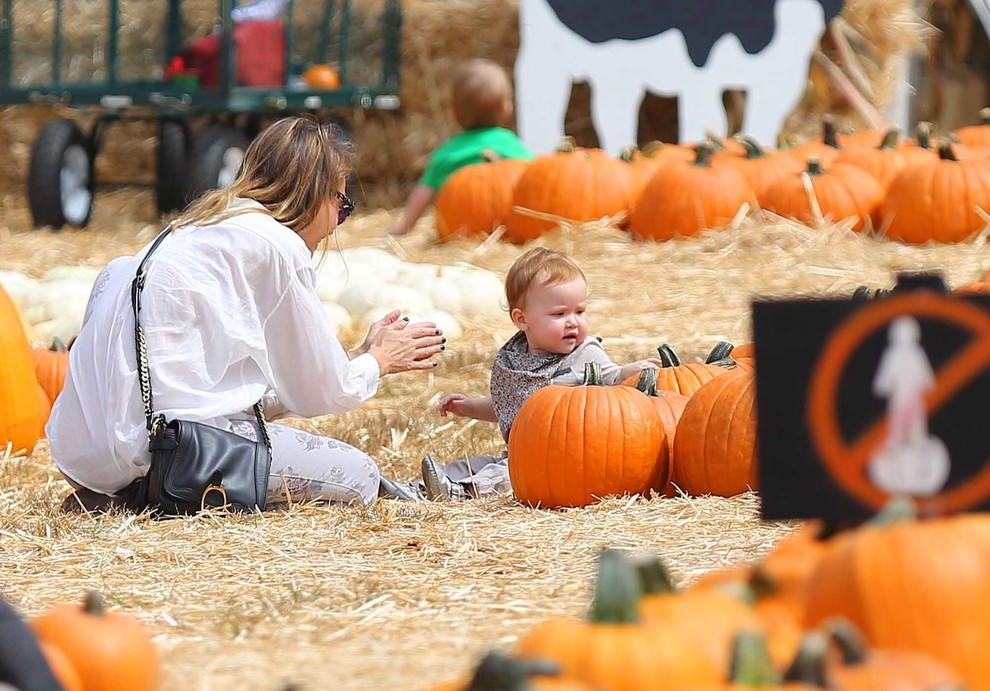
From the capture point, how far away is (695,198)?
25.3 ft

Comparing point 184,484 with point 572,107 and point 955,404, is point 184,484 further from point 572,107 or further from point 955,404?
point 572,107

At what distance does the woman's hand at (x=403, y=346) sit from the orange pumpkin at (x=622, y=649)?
2.22m

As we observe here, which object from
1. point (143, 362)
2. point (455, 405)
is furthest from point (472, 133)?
point (143, 362)

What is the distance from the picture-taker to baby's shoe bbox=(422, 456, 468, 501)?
4172mm

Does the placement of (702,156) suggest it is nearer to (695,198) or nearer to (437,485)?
(695,198)

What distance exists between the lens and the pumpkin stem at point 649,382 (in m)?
4.08

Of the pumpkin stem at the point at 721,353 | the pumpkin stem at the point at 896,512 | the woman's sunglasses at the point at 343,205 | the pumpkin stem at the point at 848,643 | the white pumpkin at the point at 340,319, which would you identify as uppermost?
the woman's sunglasses at the point at 343,205

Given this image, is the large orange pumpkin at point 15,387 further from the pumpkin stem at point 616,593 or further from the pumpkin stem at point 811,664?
the pumpkin stem at point 811,664

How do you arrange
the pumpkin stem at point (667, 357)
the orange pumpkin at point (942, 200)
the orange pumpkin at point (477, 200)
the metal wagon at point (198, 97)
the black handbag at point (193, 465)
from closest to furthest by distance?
the black handbag at point (193, 465), the pumpkin stem at point (667, 357), the orange pumpkin at point (942, 200), the orange pumpkin at point (477, 200), the metal wagon at point (198, 97)

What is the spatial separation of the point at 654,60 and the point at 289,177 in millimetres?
6586

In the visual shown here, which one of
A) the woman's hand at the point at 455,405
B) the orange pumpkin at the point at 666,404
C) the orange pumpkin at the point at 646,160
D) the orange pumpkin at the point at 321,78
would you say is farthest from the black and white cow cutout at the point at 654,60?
the orange pumpkin at the point at 666,404

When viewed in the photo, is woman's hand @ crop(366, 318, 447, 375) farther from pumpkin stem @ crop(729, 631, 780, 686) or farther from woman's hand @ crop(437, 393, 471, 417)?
pumpkin stem @ crop(729, 631, 780, 686)

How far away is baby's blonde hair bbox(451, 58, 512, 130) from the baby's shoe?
4999 mm

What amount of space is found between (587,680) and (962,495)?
59 centimetres
